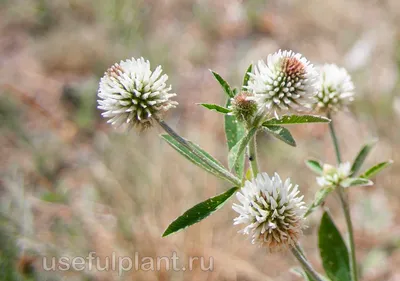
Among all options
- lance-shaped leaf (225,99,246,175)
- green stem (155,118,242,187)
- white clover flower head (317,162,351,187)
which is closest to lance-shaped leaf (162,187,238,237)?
green stem (155,118,242,187)

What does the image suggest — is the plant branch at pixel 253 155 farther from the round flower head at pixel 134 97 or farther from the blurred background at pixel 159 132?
the blurred background at pixel 159 132

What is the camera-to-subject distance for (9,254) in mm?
3344

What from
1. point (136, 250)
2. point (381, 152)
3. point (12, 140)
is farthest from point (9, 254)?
point (381, 152)

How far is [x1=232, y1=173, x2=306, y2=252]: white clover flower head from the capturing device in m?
1.45

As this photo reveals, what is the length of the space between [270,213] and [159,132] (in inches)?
31.2

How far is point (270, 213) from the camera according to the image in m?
1.47

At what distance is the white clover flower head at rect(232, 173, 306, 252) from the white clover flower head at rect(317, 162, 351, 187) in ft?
1.24

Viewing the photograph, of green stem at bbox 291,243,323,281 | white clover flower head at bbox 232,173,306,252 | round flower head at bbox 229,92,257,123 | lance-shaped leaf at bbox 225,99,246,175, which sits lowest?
green stem at bbox 291,243,323,281

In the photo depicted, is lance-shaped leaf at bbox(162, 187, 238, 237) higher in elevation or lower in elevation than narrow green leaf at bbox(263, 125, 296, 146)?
lower

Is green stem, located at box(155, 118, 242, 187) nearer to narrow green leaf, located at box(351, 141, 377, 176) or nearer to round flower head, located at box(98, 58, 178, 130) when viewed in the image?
round flower head, located at box(98, 58, 178, 130)

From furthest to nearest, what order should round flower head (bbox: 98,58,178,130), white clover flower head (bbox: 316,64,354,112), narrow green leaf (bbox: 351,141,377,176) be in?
white clover flower head (bbox: 316,64,354,112) → narrow green leaf (bbox: 351,141,377,176) → round flower head (bbox: 98,58,178,130)

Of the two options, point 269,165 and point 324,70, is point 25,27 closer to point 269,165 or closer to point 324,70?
point 269,165

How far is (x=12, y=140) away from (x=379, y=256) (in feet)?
A: 13.1

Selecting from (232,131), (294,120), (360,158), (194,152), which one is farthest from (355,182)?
(194,152)
